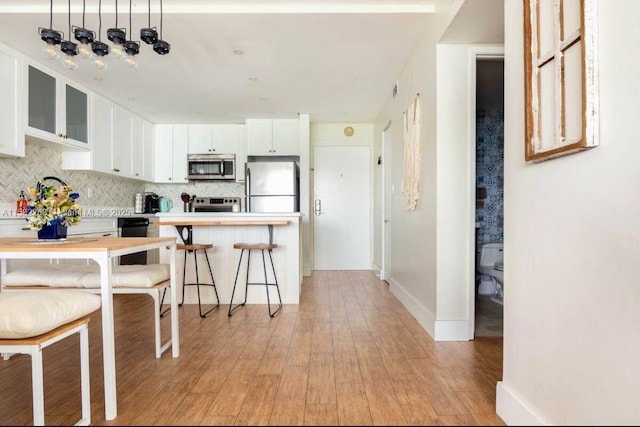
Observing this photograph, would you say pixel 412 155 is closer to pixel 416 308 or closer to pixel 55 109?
pixel 416 308

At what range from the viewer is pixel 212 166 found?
5.34 meters

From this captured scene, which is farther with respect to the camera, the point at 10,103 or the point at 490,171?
the point at 490,171

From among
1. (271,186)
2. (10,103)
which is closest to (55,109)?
(10,103)

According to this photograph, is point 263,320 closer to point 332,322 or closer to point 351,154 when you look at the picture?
point 332,322

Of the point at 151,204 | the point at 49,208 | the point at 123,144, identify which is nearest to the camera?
the point at 49,208

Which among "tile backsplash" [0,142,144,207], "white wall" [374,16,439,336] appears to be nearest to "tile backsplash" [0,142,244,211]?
"tile backsplash" [0,142,144,207]

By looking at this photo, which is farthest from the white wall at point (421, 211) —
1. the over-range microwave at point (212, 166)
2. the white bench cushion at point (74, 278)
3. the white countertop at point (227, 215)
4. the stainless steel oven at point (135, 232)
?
the stainless steel oven at point (135, 232)

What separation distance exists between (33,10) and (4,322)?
2.41 m

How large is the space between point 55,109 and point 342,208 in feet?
12.2

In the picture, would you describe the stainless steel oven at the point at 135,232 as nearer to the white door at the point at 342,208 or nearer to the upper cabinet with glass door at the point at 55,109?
the upper cabinet with glass door at the point at 55,109

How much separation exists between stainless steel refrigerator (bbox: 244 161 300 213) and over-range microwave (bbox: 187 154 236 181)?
47cm

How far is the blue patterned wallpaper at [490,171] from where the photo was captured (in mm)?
4016

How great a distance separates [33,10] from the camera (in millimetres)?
2475

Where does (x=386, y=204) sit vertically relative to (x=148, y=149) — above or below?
below
